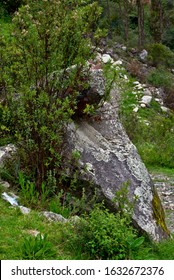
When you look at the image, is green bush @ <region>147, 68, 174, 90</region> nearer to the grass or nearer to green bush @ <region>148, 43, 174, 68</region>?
green bush @ <region>148, 43, 174, 68</region>

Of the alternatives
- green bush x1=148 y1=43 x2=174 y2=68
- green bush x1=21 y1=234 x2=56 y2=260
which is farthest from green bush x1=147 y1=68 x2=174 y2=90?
green bush x1=21 y1=234 x2=56 y2=260

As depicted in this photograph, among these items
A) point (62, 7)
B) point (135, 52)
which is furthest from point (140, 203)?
point (135, 52)

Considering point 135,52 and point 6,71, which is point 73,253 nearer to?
point 6,71

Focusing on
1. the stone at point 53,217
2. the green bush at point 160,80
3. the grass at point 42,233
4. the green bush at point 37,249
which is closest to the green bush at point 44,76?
the stone at point 53,217

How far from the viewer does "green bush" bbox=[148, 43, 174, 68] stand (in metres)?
24.6

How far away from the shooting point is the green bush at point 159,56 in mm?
24562

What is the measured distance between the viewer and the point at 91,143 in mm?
6945

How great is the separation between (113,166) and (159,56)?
61.4 ft

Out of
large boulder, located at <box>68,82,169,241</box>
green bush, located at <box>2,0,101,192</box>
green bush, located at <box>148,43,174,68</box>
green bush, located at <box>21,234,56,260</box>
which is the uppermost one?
green bush, located at <box>2,0,101,192</box>

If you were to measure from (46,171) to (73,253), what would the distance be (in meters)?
1.56

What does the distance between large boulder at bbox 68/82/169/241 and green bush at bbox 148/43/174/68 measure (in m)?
17.5

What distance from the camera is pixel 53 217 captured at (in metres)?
5.80

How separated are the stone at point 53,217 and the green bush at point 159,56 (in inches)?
755

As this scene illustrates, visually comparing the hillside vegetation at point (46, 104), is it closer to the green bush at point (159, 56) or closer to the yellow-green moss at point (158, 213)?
the yellow-green moss at point (158, 213)
